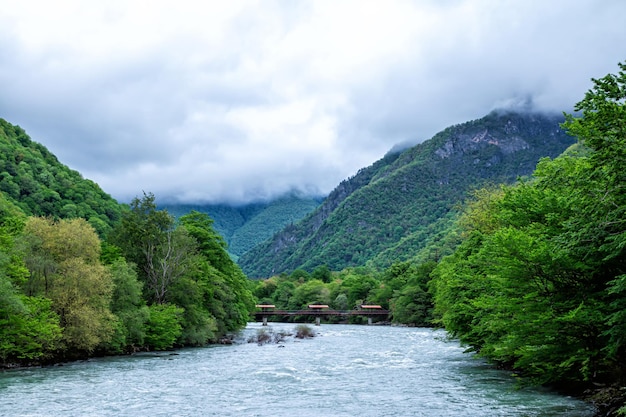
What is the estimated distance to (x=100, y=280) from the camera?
46625 mm

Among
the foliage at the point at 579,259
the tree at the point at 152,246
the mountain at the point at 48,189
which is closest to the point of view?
the foliage at the point at 579,259

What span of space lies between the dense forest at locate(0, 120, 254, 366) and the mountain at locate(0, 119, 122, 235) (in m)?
0.23

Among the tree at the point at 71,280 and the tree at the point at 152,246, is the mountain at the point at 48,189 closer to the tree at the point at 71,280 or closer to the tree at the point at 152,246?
the tree at the point at 152,246

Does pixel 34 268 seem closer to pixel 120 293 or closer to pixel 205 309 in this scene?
pixel 120 293

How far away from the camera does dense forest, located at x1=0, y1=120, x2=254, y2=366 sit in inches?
1603

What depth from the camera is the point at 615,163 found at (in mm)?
15633

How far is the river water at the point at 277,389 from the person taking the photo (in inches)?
Answer: 1000

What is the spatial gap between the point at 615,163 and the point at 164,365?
38074 mm

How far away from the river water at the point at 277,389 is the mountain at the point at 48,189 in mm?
48650

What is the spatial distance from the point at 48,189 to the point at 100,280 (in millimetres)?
55107

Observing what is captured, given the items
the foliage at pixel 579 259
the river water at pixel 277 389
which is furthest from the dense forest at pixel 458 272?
the river water at pixel 277 389

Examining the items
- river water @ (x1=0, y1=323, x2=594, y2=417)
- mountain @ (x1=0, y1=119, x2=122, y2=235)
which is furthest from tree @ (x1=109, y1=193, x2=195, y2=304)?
mountain @ (x1=0, y1=119, x2=122, y2=235)

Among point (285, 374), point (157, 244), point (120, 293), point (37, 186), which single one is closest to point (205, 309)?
point (157, 244)

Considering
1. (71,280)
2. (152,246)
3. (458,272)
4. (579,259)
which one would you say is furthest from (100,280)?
(579,259)
